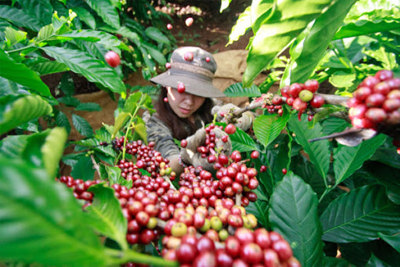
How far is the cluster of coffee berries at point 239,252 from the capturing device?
0.24 m

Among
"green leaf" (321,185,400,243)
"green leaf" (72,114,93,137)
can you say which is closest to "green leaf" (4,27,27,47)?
"green leaf" (321,185,400,243)

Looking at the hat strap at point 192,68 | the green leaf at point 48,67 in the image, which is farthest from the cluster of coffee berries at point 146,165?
the hat strap at point 192,68

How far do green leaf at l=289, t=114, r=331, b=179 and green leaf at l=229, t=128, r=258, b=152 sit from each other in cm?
16

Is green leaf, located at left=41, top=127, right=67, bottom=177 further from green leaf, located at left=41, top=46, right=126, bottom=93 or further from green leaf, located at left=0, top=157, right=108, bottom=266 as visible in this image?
green leaf, located at left=41, top=46, right=126, bottom=93

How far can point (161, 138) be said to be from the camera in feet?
5.07

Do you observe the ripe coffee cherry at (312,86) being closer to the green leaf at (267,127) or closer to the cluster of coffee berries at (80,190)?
the green leaf at (267,127)

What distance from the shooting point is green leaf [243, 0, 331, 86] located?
379mm

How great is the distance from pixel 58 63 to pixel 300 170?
119 cm

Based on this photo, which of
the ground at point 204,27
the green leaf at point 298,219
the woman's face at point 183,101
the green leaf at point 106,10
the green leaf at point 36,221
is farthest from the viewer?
the ground at point 204,27

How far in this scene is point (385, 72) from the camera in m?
0.30

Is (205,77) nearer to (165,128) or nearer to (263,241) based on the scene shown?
(165,128)

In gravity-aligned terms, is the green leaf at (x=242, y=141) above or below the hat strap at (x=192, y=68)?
below

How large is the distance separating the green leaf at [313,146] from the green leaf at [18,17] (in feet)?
5.10

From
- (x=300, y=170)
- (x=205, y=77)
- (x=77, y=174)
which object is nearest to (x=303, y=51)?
(x=300, y=170)
